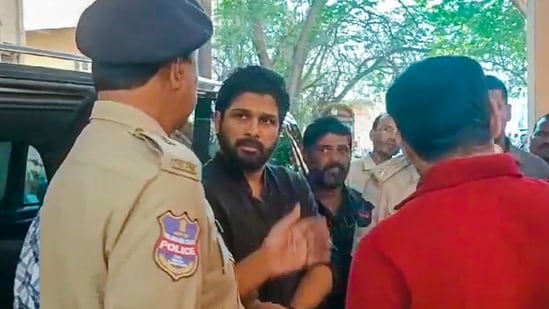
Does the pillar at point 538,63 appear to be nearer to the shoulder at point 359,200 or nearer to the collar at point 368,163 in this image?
the collar at point 368,163

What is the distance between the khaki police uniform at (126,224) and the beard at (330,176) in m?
2.01

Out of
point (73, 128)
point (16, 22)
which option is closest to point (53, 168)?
point (73, 128)

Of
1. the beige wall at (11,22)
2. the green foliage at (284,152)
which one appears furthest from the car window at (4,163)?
the beige wall at (11,22)

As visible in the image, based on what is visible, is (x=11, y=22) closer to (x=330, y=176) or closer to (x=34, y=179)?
(x=330, y=176)

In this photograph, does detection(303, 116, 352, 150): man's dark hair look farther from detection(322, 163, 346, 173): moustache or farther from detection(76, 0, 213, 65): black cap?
detection(76, 0, 213, 65): black cap

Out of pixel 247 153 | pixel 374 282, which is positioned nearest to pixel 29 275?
pixel 374 282

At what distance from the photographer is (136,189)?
1293 mm

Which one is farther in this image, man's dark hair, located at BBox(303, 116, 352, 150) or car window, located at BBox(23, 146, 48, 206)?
man's dark hair, located at BBox(303, 116, 352, 150)

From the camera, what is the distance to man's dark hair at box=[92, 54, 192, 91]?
1.39m

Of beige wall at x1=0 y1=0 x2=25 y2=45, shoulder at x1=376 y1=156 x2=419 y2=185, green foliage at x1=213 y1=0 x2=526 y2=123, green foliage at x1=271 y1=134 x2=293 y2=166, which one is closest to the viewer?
green foliage at x1=271 y1=134 x2=293 y2=166

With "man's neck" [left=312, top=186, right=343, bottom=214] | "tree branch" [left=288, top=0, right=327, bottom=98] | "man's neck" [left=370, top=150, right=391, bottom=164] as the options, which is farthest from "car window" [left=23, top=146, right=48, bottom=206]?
"tree branch" [left=288, top=0, right=327, bottom=98]

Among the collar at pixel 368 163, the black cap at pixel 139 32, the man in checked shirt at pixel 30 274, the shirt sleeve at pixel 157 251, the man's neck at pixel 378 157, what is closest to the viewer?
the shirt sleeve at pixel 157 251

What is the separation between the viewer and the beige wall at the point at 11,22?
6422mm

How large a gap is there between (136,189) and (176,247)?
0.37ft
